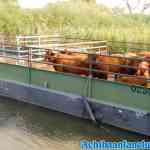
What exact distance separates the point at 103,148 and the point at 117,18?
599 inches

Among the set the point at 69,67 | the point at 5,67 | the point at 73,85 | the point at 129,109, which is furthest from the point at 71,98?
the point at 5,67

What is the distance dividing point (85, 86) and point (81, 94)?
0.21 metres

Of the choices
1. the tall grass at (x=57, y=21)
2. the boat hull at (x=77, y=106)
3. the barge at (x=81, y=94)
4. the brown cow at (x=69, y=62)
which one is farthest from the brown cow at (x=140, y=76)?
the tall grass at (x=57, y=21)

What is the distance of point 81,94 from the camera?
23.2 ft

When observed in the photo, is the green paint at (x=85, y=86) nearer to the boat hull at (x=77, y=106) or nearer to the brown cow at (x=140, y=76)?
the boat hull at (x=77, y=106)

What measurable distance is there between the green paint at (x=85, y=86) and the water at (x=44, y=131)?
560 mm

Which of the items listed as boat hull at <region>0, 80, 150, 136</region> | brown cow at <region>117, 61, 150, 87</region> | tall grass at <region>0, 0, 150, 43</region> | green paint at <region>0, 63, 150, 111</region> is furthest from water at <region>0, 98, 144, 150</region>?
tall grass at <region>0, 0, 150, 43</region>

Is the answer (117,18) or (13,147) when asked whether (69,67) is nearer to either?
(13,147)

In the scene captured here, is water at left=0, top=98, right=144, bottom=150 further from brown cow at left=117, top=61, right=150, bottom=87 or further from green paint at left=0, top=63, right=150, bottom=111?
brown cow at left=117, top=61, right=150, bottom=87

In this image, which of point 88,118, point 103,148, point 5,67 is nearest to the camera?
point 103,148

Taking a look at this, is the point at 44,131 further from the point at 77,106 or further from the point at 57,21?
the point at 57,21

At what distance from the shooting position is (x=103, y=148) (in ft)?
19.4

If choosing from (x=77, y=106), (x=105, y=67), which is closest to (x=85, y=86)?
(x=77, y=106)

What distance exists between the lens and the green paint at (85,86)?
6.18 m
